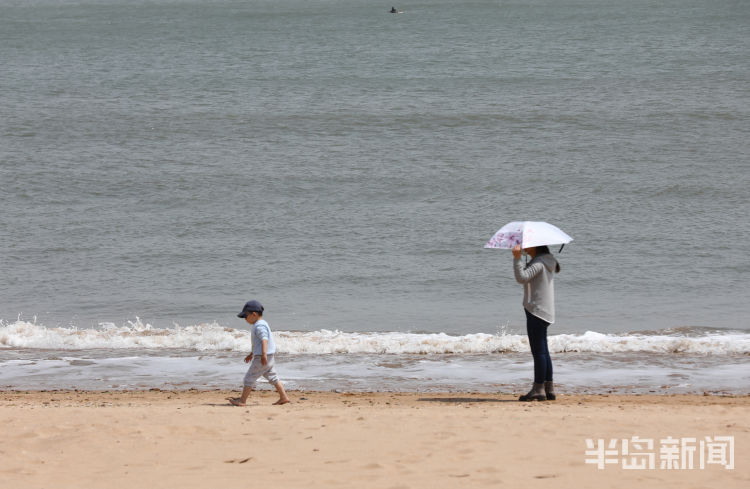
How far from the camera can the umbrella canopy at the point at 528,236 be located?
24.9ft

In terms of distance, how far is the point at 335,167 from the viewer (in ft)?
77.0

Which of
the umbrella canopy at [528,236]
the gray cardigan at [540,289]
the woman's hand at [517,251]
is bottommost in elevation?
the gray cardigan at [540,289]

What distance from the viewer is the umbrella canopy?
7.58 meters

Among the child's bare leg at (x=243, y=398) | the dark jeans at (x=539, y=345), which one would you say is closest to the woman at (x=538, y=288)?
the dark jeans at (x=539, y=345)

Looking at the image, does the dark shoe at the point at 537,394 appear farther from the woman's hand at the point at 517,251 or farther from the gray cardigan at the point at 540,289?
the woman's hand at the point at 517,251

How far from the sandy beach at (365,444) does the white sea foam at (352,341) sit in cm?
307

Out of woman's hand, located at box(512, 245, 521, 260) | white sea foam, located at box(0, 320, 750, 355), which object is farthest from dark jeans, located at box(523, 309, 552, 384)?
white sea foam, located at box(0, 320, 750, 355)

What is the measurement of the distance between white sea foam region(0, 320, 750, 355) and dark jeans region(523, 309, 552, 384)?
3.16m

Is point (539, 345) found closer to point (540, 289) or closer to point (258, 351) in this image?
point (540, 289)

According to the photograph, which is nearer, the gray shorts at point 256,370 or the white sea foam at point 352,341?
the gray shorts at point 256,370

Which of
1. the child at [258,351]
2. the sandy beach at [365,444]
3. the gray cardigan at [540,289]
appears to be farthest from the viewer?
the child at [258,351]

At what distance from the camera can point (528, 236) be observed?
7625 mm

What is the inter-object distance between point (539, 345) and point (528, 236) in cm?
97

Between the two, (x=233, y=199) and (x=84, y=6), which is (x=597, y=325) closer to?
(x=233, y=199)
